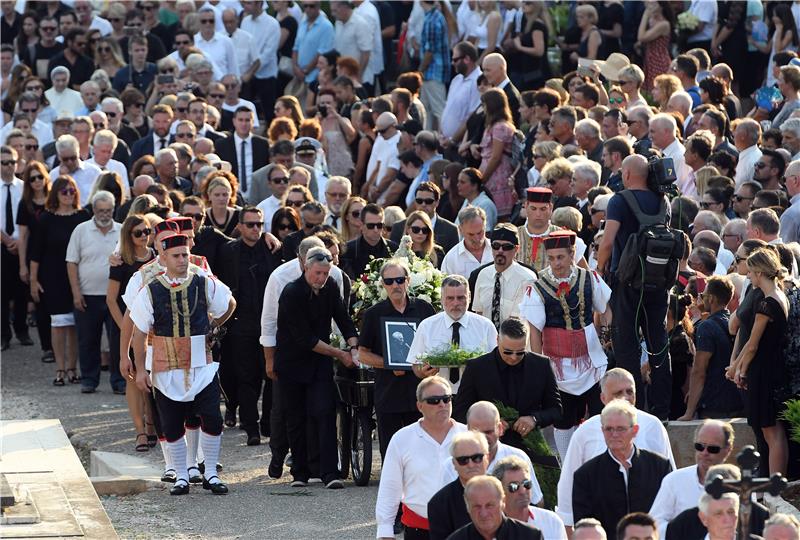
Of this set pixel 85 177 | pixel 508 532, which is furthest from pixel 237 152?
pixel 508 532

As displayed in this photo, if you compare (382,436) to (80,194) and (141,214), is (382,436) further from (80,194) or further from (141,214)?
(80,194)

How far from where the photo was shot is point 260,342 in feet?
47.1

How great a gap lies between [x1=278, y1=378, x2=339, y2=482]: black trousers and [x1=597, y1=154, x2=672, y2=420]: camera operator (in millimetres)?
2348

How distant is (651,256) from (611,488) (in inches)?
124

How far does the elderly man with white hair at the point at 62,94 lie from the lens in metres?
23.2

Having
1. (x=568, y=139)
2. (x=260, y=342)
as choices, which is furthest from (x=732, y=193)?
(x=260, y=342)

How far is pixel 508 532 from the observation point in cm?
833

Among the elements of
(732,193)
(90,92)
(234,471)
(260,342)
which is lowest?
(234,471)

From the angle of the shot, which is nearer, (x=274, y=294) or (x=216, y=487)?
(x=216, y=487)

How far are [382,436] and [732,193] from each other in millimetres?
4365

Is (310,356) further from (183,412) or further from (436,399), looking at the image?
(436,399)

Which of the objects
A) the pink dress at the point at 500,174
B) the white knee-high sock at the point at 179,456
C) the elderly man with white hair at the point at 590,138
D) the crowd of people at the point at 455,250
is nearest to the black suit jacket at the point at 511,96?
the crowd of people at the point at 455,250

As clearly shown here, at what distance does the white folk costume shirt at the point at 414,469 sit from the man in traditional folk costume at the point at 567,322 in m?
2.27

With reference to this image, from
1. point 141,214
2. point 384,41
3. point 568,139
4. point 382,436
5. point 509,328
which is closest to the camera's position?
point 509,328
